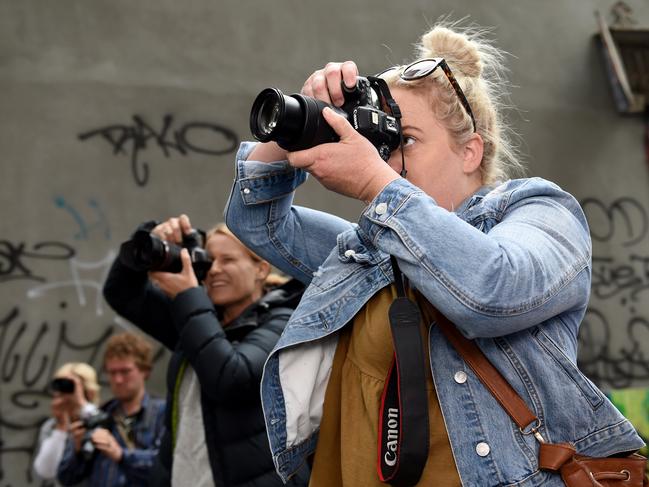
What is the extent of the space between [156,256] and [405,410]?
4.85 feet

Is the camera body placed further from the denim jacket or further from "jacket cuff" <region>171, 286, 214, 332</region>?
the denim jacket

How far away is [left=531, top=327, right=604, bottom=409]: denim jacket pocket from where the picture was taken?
134 centimetres

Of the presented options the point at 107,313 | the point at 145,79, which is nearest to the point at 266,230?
the point at 107,313

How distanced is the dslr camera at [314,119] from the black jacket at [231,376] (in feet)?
→ 3.49

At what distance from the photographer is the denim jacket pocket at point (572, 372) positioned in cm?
134

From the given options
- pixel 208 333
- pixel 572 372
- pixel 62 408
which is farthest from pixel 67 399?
pixel 572 372

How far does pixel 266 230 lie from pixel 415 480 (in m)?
0.68

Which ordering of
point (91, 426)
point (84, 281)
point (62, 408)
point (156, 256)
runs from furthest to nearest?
1. point (84, 281)
2. point (62, 408)
3. point (91, 426)
4. point (156, 256)

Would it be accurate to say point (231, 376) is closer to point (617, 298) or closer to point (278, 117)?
point (278, 117)

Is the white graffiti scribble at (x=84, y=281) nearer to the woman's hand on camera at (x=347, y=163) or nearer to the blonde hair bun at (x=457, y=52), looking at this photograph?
the blonde hair bun at (x=457, y=52)

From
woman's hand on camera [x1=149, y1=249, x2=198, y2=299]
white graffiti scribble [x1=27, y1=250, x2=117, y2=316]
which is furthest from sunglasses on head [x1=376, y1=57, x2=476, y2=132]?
white graffiti scribble [x1=27, y1=250, x2=117, y2=316]

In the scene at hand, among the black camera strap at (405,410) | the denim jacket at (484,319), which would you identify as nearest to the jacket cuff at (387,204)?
the denim jacket at (484,319)

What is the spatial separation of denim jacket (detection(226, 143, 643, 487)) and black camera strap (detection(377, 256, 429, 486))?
5cm

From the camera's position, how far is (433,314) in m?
1.43
